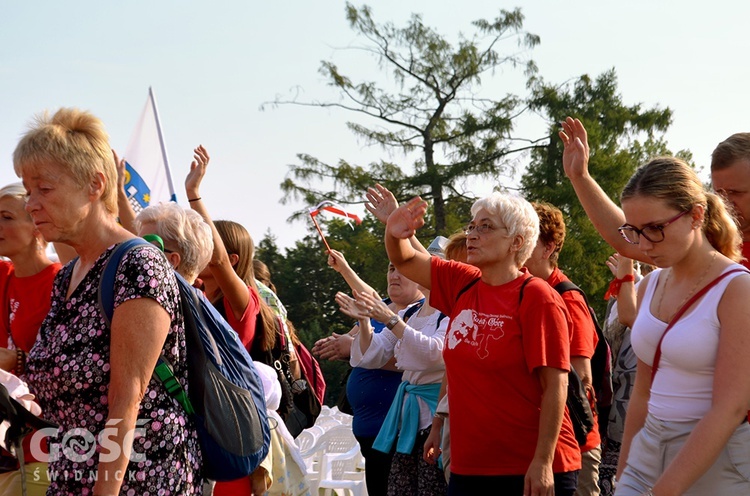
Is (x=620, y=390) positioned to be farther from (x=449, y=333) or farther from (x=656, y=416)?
(x=656, y=416)

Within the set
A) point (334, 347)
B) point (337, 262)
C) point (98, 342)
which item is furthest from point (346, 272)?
point (98, 342)

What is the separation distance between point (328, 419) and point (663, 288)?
344 inches

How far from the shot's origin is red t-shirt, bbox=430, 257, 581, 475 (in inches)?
177

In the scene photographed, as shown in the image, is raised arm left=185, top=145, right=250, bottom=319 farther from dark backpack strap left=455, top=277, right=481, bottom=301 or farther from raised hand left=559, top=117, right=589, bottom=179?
raised hand left=559, top=117, right=589, bottom=179

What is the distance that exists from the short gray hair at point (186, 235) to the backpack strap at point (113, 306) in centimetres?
78

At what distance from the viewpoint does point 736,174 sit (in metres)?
3.94

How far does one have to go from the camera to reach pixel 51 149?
10.3 ft

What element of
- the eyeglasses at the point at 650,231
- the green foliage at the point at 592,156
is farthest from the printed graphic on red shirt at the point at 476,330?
the green foliage at the point at 592,156

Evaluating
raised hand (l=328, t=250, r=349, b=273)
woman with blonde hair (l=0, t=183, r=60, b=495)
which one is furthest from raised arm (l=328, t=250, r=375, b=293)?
woman with blonde hair (l=0, t=183, r=60, b=495)

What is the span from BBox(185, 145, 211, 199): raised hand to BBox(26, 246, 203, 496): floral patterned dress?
2.24 meters

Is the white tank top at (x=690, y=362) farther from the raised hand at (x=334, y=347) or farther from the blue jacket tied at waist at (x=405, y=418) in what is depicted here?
the raised hand at (x=334, y=347)

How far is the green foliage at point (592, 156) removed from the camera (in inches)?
947

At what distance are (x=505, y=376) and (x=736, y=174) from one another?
139 cm

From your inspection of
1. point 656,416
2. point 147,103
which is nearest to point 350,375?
point 147,103
